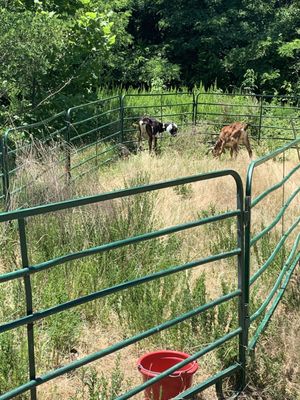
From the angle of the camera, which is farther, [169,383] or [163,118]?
[163,118]

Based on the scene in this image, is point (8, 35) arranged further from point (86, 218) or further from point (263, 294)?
point (263, 294)

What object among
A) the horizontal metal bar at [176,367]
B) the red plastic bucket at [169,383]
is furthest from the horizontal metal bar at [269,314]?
the red plastic bucket at [169,383]

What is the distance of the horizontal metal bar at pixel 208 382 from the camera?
10.7ft

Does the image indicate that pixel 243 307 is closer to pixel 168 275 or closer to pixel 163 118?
pixel 168 275

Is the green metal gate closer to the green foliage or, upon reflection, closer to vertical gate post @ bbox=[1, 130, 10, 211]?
vertical gate post @ bbox=[1, 130, 10, 211]

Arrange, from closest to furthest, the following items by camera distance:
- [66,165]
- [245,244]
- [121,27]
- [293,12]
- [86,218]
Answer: [245,244]
[86,218]
[66,165]
[121,27]
[293,12]

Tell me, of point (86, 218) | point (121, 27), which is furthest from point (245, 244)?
point (121, 27)

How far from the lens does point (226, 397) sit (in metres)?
3.64

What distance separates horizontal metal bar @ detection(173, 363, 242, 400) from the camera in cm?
327

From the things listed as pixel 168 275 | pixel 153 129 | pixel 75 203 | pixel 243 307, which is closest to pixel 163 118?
pixel 153 129

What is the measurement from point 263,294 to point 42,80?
842 centimetres

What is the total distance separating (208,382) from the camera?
342 cm

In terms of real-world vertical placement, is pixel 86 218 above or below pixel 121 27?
below

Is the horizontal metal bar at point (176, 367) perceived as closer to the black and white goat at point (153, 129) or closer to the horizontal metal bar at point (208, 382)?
the horizontal metal bar at point (208, 382)
